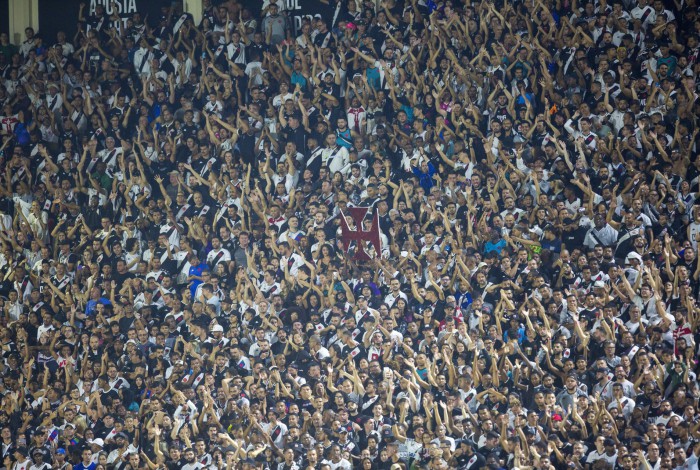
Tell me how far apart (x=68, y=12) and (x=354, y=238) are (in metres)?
4.38

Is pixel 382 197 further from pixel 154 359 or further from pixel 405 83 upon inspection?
pixel 154 359

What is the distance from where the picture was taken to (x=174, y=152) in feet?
47.0

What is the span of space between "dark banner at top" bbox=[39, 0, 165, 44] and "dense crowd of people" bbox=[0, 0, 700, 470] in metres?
0.08

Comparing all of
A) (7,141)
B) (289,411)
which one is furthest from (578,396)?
(7,141)

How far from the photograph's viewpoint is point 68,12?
599 inches

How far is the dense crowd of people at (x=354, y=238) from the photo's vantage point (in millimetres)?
12133

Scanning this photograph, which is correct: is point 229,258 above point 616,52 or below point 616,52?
below

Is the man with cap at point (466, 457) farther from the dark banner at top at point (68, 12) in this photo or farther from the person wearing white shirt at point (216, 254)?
the dark banner at top at point (68, 12)

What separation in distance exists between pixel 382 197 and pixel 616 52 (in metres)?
2.69

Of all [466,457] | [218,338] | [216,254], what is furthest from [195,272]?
[466,457]

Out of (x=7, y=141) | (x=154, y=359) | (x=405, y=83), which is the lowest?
(x=154, y=359)

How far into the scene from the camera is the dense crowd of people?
12133 millimetres

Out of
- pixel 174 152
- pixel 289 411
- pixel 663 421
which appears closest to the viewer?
pixel 663 421

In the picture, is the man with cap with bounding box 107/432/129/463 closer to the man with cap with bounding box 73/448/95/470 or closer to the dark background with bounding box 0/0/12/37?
the man with cap with bounding box 73/448/95/470
